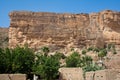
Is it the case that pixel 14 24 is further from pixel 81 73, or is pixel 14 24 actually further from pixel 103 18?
pixel 81 73

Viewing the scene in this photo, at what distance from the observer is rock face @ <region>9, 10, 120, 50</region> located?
54125mm

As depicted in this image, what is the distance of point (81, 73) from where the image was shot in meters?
20.0

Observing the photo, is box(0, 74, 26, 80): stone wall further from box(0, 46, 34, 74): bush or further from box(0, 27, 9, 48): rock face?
box(0, 27, 9, 48): rock face

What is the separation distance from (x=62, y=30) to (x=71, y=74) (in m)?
35.4

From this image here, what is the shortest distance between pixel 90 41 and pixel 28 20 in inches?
444

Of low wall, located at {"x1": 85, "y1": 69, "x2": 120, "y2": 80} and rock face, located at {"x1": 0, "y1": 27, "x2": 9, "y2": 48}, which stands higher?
rock face, located at {"x1": 0, "y1": 27, "x2": 9, "y2": 48}

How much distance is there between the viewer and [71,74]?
67.1 feet

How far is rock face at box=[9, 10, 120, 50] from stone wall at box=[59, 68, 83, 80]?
3151 centimetres

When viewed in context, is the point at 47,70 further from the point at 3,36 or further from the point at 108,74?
the point at 3,36

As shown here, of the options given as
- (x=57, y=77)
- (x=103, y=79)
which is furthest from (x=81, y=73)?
(x=103, y=79)

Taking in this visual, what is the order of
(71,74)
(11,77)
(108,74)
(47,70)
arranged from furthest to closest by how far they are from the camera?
(47,70) < (71,74) < (11,77) < (108,74)

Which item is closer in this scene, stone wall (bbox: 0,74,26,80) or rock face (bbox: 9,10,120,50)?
stone wall (bbox: 0,74,26,80)

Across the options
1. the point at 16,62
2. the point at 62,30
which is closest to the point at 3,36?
the point at 62,30

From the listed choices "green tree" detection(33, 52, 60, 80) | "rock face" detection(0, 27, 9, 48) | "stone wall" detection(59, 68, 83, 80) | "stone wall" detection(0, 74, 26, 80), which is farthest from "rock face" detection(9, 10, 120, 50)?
"stone wall" detection(0, 74, 26, 80)
